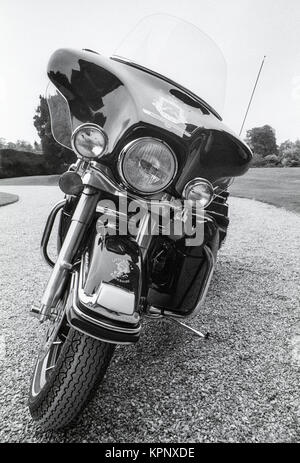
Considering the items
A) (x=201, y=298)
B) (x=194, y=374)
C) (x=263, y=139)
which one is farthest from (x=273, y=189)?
(x=263, y=139)

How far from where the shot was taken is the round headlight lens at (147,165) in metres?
1.42

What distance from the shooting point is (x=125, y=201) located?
1628mm

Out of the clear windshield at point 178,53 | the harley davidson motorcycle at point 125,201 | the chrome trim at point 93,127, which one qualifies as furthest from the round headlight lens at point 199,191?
the clear windshield at point 178,53

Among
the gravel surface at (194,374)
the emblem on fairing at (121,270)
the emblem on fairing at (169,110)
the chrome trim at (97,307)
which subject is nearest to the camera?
the chrome trim at (97,307)

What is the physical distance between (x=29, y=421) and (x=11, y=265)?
281 centimetres

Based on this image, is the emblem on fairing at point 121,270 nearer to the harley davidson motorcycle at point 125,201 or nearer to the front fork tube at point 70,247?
the harley davidson motorcycle at point 125,201

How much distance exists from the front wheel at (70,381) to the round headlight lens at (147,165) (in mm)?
694

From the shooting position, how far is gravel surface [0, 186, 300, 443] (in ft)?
5.69

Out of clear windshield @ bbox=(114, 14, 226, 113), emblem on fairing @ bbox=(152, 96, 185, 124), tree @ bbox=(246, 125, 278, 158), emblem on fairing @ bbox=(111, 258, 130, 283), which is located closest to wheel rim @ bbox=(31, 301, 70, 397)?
emblem on fairing @ bbox=(111, 258, 130, 283)

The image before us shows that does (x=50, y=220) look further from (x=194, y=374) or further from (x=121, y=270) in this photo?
(x=194, y=374)

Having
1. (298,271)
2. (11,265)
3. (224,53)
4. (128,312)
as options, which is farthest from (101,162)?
(298,271)

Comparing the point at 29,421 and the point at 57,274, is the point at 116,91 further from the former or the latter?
the point at 29,421

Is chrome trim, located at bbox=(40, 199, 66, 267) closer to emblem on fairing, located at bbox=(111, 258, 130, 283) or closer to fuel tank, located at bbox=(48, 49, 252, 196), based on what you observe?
fuel tank, located at bbox=(48, 49, 252, 196)

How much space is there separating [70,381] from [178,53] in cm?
180
